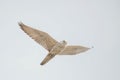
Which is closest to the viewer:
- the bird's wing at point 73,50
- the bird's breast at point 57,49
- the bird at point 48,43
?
the bird at point 48,43

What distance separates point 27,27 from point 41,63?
14.5 ft

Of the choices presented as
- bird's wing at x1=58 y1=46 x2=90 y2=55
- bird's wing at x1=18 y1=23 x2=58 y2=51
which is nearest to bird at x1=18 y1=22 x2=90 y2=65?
bird's wing at x1=18 y1=23 x2=58 y2=51

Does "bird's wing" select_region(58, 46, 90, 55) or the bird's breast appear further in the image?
"bird's wing" select_region(58, 46, 90, 55)

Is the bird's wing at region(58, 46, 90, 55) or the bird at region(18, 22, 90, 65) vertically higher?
the bird's wing at region(58, 46, 90, 55)

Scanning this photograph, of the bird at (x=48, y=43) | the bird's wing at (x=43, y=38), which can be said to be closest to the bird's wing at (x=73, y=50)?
the bird at (x=48, y=43)

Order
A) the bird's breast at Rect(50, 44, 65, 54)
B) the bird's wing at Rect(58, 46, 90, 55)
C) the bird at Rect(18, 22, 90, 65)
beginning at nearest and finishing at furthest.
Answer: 1. the bird at Rect(18, 22, 90, 65)
2. the bird's breast at Rect(50, 44, 65, 54)
3. the bird's wing at Rect(58, 46, 90, 55)

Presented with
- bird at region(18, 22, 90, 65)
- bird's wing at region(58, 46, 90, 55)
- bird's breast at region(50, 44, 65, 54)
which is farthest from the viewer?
bird's wing at region(58, 46, 90, 55)

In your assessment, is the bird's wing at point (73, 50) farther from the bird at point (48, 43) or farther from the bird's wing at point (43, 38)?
the bird's wing at point (43, 38)

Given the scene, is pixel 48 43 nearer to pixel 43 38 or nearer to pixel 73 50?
pixel 43 38

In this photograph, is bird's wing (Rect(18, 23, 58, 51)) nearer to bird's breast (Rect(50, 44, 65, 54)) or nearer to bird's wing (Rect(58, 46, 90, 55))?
bird's breast (Rect(50, 44, 65, 54))

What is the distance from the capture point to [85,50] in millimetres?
48781

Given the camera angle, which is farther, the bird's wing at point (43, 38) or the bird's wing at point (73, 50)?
the bird's wing at point (73, 50)

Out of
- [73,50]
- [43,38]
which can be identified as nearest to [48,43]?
[43,38]

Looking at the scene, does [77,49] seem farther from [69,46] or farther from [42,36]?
[42,36]
